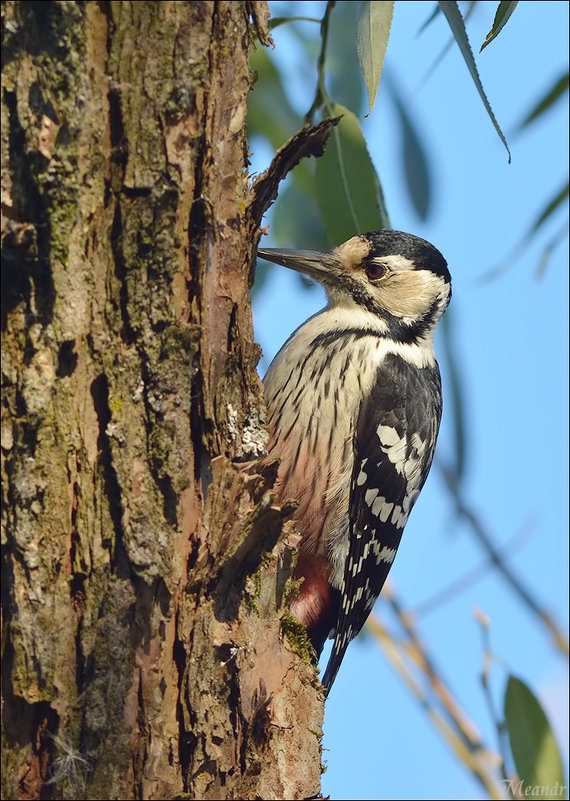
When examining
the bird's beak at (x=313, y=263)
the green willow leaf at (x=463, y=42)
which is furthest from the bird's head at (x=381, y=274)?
the green willow leaf at (x=463, y=42)

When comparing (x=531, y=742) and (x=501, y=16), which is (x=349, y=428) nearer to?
(x=531, y=742)

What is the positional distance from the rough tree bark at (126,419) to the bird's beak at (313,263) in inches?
49.2

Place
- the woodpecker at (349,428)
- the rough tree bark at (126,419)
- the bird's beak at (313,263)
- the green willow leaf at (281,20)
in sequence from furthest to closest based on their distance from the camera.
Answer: the bird's beak at (313,263) < the woodpecker at (349,428) < the green willow leaf at (281,20) < the rough tree bark at (126,419)

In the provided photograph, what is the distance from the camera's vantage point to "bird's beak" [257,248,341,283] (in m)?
A: 3.02

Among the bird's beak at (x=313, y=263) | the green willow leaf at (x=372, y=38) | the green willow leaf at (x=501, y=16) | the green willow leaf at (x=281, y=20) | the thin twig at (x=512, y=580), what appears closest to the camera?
the green willow leaf at (x=501, y=16)

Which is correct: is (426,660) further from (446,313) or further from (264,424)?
(264,424)

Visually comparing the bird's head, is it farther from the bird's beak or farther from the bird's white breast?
the bird's white breast

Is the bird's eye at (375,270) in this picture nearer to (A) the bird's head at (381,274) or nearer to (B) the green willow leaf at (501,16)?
(A) the bird's head at (381,274)

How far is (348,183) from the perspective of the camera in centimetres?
262

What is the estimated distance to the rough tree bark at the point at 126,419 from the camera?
1480mm

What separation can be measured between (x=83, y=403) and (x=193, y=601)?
0.39 meters

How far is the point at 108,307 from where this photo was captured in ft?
5.18

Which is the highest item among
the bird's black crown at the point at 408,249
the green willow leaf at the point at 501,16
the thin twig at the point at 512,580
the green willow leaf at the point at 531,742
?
the bird's black crown at the point at 408,249

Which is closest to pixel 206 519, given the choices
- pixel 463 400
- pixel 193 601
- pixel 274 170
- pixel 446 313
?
pixel 193 601
